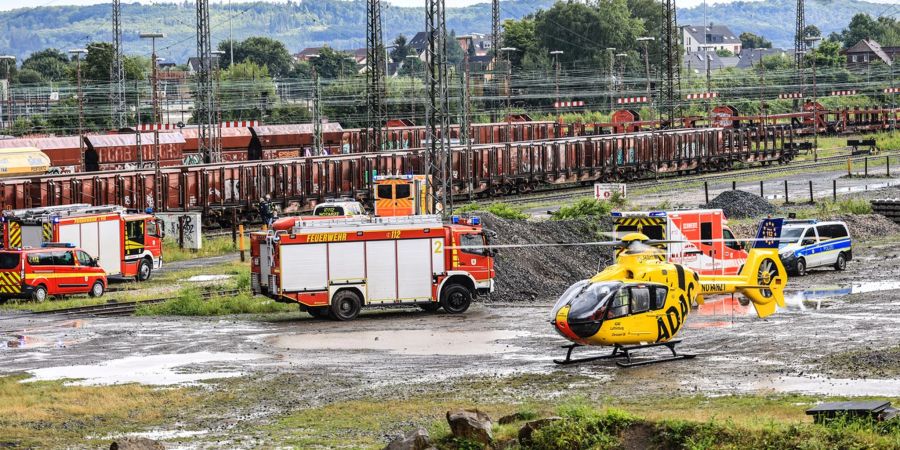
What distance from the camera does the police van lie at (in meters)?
39.8

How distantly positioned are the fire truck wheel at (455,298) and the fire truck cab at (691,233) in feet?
16.3

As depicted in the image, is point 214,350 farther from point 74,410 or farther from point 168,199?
point 168,199

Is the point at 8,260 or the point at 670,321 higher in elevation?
the point at 8,260

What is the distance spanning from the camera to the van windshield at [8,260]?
3728 centimetres

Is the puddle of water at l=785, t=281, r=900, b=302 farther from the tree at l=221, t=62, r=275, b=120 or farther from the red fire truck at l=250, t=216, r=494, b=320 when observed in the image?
the tree at l=221, t=62, r=275, b=120

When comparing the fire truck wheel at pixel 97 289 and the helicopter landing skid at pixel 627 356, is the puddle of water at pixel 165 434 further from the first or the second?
the fire truck wheel at pixel 97 289

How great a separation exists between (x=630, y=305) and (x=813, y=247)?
17.3 meters

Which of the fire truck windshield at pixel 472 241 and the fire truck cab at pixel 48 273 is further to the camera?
the fire truck cab at pixel 48 273

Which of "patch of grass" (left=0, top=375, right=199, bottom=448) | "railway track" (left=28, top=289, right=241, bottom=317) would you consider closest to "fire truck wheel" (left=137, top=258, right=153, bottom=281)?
"railway track" (left=28, top=289, right=241, bottom=317)

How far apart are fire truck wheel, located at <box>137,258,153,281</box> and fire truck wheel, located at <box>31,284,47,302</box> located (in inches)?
230

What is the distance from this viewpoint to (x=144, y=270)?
44.1m

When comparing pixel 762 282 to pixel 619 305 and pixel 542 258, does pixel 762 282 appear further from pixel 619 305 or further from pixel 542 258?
pixel 542 258

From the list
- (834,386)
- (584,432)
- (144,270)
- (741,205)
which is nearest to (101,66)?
(144,270)

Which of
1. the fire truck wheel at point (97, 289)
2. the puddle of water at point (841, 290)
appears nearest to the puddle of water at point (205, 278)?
the fire truck wheel at point (97, 289)
